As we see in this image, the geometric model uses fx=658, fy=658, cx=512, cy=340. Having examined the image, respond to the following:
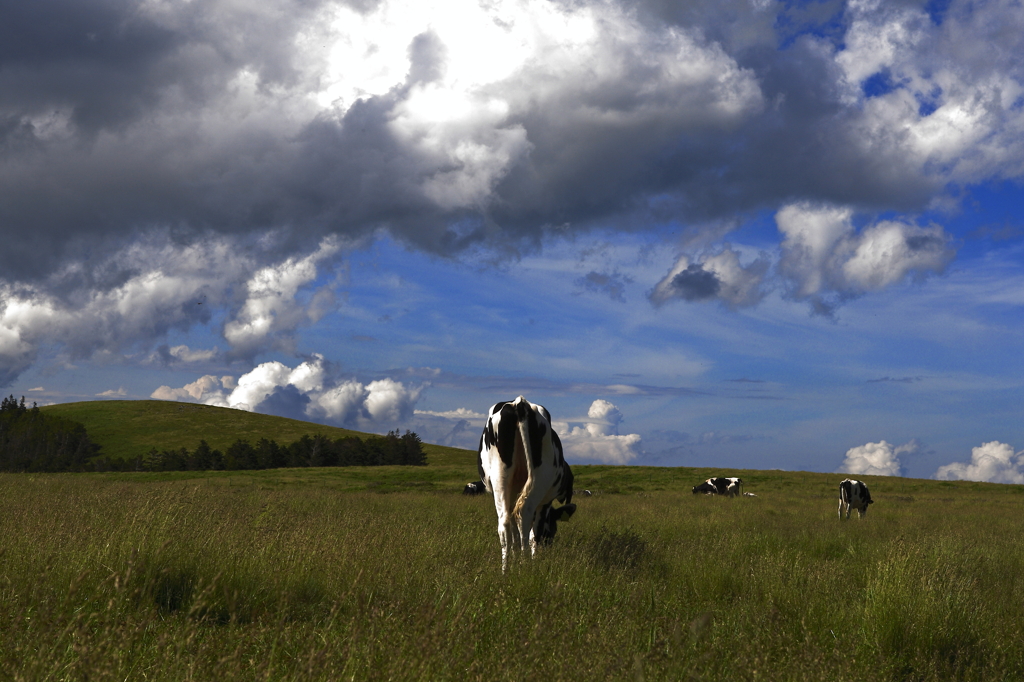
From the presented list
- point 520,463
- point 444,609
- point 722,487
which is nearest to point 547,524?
point 520,463

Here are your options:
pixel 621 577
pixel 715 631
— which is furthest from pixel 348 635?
pixel 621 577

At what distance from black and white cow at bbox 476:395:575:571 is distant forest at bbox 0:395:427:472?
206ft

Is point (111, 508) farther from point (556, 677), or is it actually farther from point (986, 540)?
point (986, 540)

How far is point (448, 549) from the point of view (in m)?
8.08

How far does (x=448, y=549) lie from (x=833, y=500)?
27.8 metres

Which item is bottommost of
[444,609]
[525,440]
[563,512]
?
[563,512]

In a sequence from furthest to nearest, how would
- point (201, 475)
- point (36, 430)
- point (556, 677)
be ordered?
1. point (36, 430)
2. point (201, 475)
3. point (556, 677)

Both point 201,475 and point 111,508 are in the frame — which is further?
point 201,475

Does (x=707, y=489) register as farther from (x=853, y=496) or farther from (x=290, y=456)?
(x=290, y=456)

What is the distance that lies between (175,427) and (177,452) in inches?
875

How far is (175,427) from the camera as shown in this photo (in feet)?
316

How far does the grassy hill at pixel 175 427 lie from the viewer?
3494 inches

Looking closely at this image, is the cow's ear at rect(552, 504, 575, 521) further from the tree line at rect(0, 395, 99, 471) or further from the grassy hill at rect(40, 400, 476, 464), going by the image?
the tree line at rect(0, 395, 99, 471)

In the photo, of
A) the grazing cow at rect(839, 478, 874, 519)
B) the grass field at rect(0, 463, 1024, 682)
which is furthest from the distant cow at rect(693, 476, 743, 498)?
the grass field at rect(0, 463, 1024, 682)
